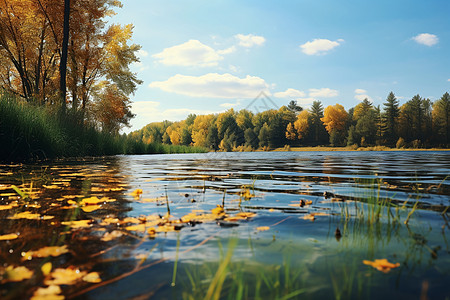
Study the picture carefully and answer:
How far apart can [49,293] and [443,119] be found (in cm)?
10160

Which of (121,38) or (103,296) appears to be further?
(121,38)

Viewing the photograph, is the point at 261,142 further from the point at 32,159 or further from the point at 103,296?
the point at 103,296

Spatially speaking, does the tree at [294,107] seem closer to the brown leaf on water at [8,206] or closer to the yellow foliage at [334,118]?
the yellow foliage at [334,118]

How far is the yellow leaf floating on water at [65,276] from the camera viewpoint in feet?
4.72

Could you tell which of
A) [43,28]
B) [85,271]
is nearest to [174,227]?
[85,271]

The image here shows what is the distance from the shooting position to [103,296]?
4.41ft

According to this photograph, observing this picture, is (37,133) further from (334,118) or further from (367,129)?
(334,118)

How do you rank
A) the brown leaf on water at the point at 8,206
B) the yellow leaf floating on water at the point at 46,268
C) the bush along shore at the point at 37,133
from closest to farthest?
the yellow leaf floating on water at the point at 46,268
the brown leaf on water at the point at 8,206
the bush along shore at the point at 37,133

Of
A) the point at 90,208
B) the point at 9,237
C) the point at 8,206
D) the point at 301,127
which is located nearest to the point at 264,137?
the point at 301,127

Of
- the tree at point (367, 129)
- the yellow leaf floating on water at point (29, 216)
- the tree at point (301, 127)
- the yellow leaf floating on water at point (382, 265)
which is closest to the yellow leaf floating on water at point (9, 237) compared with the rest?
the yellow leaf floating on water at point (29, 216)

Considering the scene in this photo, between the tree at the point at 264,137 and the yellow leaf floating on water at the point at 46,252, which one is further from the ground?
the tree at the point at 264,137

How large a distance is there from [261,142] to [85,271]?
97.2 metres

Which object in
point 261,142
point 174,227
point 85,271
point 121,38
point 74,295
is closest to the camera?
point 74,295

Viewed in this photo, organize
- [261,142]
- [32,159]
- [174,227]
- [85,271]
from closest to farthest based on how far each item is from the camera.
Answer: [85,271] → [174,227] → [32,159] → [261,142]
